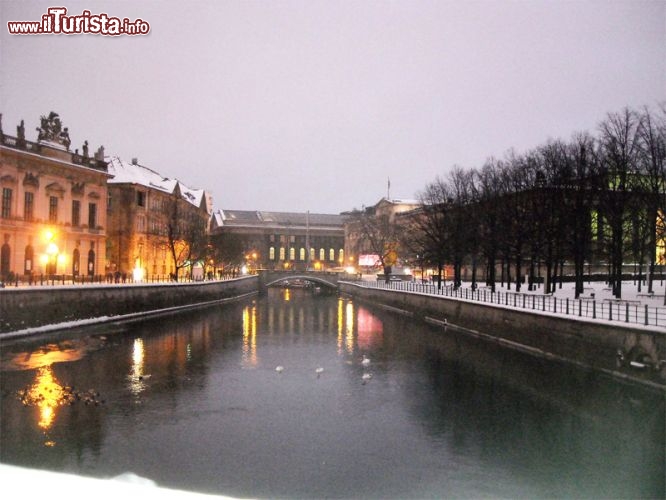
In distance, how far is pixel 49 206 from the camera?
54719 mm

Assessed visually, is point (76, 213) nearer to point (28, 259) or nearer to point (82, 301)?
point (28, 259)

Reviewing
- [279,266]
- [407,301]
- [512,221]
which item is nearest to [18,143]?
[407,301]

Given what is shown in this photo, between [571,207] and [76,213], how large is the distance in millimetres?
41986

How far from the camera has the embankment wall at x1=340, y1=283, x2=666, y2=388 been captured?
75.7ft

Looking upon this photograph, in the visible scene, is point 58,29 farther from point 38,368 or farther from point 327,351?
point 327,351

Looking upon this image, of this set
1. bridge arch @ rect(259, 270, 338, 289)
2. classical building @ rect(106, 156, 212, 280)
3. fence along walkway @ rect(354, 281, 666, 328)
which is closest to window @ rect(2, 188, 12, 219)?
classical building @ rect(106, 156, 212, 280)

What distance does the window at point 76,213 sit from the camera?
192 feet

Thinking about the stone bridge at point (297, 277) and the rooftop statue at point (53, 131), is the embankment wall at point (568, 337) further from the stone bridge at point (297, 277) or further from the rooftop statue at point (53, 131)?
the stone bridge at point (297, 277)

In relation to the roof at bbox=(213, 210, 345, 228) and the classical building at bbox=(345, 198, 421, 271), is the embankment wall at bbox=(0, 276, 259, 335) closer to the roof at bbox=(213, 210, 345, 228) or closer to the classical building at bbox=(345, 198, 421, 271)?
the classical building at bbox=(345, 198, 421, 271)

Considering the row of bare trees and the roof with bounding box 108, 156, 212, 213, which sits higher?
the roof with bounding box 108, 156, 212, 213

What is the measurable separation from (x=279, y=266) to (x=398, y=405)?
477 feet

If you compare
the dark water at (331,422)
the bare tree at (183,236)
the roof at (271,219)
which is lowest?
the dark water at (331,422)

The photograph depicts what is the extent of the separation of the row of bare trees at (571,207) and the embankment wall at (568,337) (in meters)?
7.07

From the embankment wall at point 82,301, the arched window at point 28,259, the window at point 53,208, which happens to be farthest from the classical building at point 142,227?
the arched window at point 28,259
